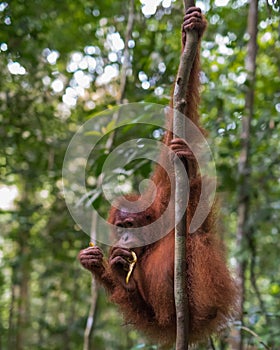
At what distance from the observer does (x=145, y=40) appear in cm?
482

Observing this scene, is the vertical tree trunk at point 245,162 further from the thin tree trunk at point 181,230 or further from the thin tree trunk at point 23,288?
the thin tree trunk at point 23,288

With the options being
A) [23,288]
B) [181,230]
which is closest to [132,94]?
[181,230]

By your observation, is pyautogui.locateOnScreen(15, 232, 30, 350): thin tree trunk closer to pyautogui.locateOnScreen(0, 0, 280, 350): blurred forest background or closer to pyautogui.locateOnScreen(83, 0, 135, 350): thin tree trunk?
pyautogui.locateOnScreen(0, 0, 280, 350): blurred forest background

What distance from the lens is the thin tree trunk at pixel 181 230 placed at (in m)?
1.98

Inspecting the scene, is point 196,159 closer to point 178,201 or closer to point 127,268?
point 178,201

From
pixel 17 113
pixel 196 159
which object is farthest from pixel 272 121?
pixel 17 113

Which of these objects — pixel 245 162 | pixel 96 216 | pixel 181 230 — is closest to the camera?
pixel 181 230

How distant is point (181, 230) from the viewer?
79.3 inches

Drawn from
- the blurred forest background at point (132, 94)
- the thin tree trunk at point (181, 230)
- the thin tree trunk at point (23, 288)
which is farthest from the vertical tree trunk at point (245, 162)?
the thin tree trunk at point (23, 288)

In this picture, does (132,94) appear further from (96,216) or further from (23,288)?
(23,288)

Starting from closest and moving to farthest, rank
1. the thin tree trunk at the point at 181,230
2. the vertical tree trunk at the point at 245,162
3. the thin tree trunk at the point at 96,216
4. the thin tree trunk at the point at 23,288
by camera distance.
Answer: the thin tree trunk at the point at 181,230
the thin tree trunk at the point at 96,216
the vertical tree trunk at the point at 245,162
the thin tree trunk at the point at 23,288

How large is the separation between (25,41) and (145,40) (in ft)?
3.89

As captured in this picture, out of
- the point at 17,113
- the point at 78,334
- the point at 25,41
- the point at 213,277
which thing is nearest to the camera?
the point at 213,277

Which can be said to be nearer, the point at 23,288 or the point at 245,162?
the point at 245,162
